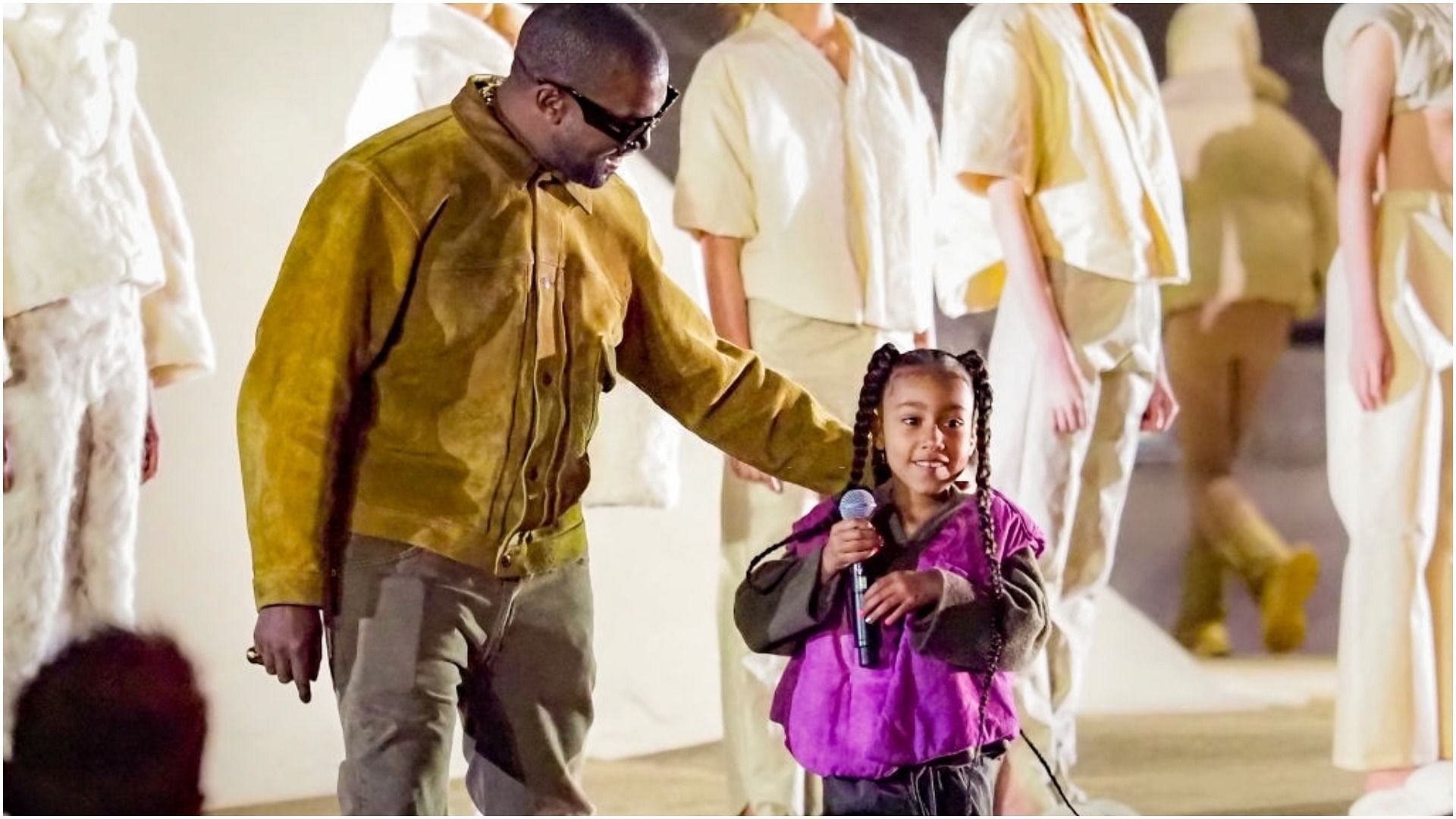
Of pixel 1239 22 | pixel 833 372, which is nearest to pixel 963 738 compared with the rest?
pixel 833 372

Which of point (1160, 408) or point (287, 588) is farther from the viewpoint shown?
point (1160, 408)

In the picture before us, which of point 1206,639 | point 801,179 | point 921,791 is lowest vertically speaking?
point 921,791

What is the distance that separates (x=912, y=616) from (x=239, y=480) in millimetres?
1336

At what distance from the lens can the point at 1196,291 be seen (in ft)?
10.5

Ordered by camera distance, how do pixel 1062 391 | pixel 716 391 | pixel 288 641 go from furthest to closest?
1. pixel 1062 391
2. pixel 716 391
3. pixel 288 641

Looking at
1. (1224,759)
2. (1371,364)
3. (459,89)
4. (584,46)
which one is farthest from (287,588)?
(1371,364)

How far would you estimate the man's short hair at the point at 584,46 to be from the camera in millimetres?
2166

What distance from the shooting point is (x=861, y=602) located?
85.7 inches

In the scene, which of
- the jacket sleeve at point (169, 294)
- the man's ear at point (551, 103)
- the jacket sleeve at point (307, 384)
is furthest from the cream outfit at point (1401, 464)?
the jacket sleeve at point (169, 294)

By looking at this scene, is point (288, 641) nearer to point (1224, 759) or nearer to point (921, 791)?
point (921, 791)

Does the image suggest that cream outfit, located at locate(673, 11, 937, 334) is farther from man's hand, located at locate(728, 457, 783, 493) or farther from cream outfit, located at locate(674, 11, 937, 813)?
man's hand, located at locate(728, 457, 783, 493)

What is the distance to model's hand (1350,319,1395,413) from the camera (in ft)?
10.5

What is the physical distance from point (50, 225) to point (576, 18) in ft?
3.77

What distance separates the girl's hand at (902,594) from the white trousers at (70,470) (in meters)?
1.42
